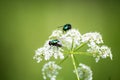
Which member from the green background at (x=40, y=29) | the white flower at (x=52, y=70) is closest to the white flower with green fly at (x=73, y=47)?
the white flower at (x=52, y=70)

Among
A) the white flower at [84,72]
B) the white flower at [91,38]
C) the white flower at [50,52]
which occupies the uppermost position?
the white flower at [91,38]

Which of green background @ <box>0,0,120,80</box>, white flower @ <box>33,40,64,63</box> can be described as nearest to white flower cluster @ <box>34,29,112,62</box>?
white flower @ <box>33,40,64,63</box>

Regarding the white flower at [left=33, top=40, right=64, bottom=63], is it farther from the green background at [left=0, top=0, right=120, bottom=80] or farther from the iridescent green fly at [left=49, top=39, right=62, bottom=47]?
the green background at [left=0, top=0, right=120, bottom=80]

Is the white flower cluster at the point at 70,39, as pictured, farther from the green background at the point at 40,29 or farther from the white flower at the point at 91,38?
the green background at the point at 40,29

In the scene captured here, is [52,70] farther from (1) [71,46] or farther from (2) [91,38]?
(2) [91,38]

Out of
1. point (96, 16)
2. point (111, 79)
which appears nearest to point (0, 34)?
point (96, 16)

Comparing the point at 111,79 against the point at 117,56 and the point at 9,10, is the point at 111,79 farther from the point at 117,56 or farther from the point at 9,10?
the point at 9,10

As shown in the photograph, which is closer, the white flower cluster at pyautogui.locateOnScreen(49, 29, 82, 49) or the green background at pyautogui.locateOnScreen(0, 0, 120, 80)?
the white flower cluster at pyautogui.locateOnScreen(49, 29, 82, 49)

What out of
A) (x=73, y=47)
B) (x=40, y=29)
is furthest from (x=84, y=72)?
(x=40, y=29)
